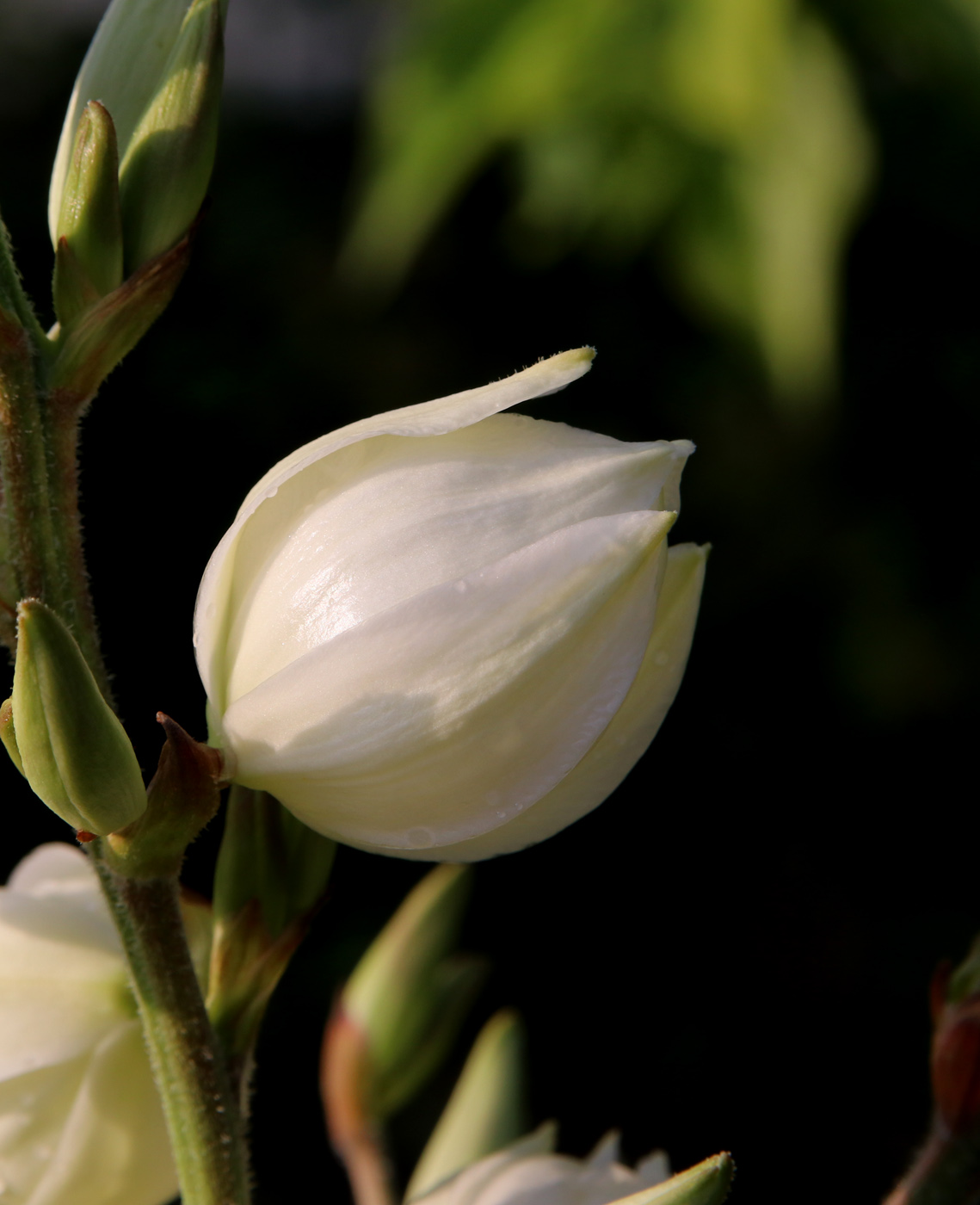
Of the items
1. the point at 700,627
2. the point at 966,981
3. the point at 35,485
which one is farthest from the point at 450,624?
the point at 700,627

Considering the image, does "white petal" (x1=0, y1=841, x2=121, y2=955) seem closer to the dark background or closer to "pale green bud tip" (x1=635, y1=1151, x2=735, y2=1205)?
"pale green bud tip" (x1=635, y1=1151, x2=735, y2=1205)

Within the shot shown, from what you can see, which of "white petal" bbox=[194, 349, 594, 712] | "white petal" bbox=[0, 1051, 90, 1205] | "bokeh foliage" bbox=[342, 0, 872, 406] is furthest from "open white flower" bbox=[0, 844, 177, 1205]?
"bokeh foliage" bbox=[342, 0, 872, 406]

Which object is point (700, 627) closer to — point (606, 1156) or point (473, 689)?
point (606, 1156)

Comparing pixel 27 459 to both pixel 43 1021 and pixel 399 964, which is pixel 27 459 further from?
pixel 399 964

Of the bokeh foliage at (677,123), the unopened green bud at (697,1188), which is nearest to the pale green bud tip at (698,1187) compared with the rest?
the unopened green bud at (697,1188)

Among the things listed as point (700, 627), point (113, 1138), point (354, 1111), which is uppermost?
point (113, 1138)
